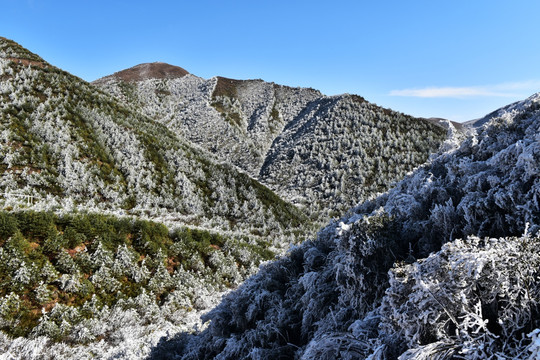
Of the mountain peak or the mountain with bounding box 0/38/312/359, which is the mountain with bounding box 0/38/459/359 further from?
the mountain peak

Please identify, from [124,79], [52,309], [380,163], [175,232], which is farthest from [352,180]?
[124,79]

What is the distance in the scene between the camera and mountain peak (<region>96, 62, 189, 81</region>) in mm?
98312

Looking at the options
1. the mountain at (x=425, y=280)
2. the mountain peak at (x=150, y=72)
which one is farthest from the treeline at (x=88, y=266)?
the mountain peak at (x=150, y=72)

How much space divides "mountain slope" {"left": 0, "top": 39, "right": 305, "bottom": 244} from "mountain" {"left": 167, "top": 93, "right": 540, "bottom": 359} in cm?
1850

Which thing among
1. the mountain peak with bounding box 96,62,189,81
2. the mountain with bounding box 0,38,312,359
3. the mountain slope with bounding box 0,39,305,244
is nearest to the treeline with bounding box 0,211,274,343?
the mountain with bounding box 0,38,312,359

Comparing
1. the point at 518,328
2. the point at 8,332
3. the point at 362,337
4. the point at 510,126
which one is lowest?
the point at 8,332

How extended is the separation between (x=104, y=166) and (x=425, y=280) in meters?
35.1

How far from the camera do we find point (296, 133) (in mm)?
70812

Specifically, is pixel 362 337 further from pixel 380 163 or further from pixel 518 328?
pixel 380 163

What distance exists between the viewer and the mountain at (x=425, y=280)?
3.80 meters

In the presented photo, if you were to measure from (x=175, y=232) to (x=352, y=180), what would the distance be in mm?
33434

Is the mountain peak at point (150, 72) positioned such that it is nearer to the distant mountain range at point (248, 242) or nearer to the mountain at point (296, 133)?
the mountain at point (296, 133)

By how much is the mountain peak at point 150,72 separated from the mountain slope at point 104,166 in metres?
53.1

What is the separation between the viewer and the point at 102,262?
18094 mm
